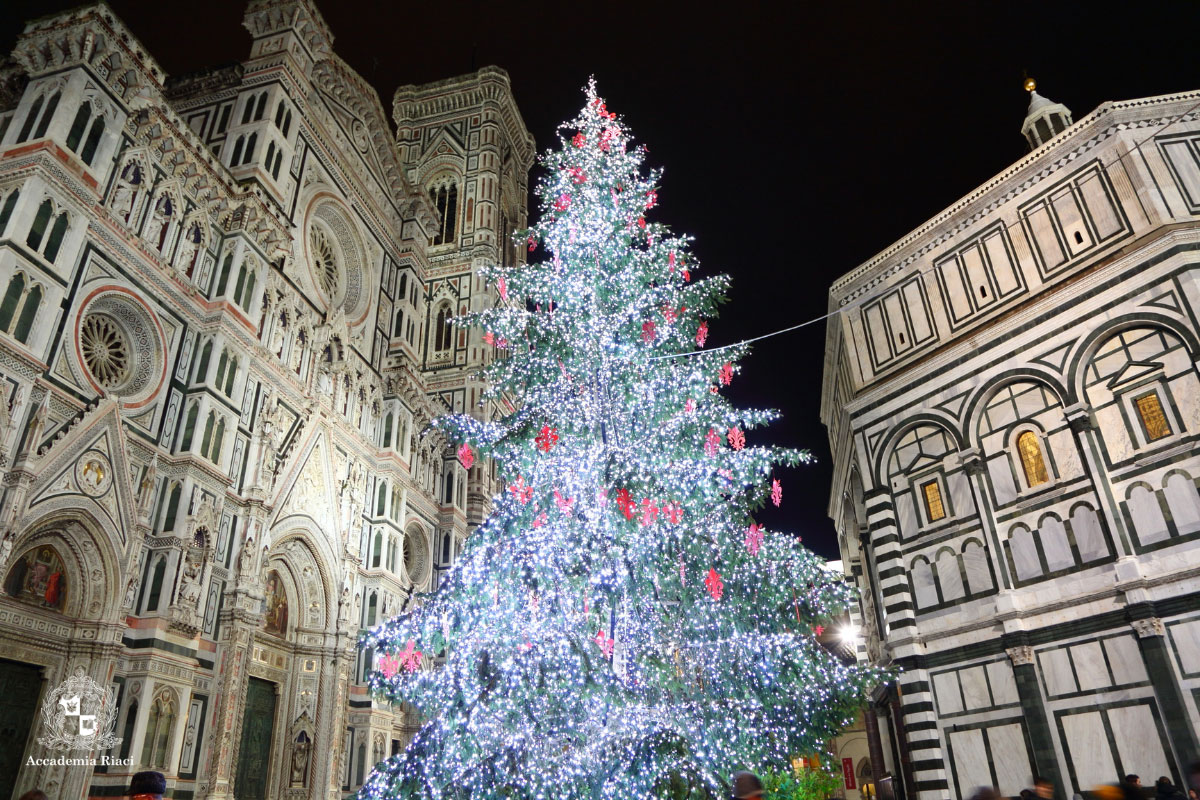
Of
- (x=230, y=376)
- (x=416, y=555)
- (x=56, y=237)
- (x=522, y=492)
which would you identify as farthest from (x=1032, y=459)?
(x=56, y=237)

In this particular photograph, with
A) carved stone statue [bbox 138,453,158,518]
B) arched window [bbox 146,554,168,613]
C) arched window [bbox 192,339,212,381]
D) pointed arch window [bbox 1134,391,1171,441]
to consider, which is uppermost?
arched window [bbox 192,339,212,381]

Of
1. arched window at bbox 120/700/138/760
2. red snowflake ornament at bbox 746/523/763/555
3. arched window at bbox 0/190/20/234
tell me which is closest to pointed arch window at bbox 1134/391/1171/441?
red snowflake ornament at bbox 746/523/763/555

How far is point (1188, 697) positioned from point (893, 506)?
283 inches

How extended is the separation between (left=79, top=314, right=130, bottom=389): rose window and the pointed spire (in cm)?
2427

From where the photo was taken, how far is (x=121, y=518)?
14055 mm

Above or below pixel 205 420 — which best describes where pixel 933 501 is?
below

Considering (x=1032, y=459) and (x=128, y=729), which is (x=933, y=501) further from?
(x=128, y=729)

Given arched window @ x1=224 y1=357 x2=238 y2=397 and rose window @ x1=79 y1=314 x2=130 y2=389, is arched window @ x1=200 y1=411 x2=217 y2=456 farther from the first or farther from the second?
rose window @ x1=79 y1=314 x2=130 y2=389

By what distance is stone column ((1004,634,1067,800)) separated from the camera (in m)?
14.8

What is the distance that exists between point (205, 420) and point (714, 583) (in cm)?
1189

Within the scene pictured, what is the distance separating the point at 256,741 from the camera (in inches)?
690

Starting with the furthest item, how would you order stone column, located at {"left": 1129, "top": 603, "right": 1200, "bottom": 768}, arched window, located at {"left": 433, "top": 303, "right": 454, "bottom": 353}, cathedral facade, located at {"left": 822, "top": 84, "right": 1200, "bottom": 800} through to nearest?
arched window, located at {"left": 433, "top": 303, "right": 454, "bottom": 353} → cathedral facade, located at {"left": 822, "top": 84, "right": 1200, "bottom": 800} → stone column, located at {"left": 1129, "top": 603, "right": 1200, "bottom": 768}

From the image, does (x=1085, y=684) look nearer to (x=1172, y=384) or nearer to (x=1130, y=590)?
(x=1130, y=590)

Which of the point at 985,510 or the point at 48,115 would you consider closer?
the point at 48,115
